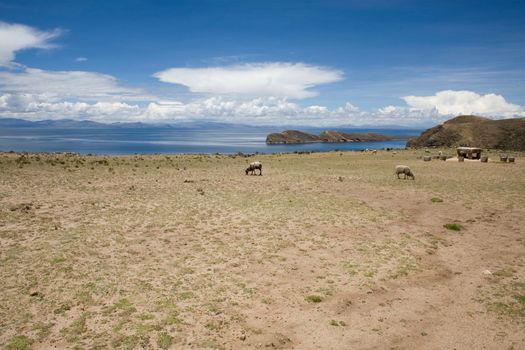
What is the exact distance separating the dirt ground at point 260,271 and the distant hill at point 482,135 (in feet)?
279

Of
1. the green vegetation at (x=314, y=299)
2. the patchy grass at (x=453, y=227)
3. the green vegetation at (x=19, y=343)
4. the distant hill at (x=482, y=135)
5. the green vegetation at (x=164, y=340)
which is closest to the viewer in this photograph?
the green vegetation at (x=19, y=343)

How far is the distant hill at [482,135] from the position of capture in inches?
3876

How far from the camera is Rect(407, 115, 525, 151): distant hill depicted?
98.4m

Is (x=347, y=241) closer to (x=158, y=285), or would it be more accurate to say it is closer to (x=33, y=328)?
(x=158, y=285)

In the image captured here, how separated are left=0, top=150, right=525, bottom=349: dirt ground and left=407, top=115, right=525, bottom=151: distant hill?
8505 centimetres

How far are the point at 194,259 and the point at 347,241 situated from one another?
8.05m

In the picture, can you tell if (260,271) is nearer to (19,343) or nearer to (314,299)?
(314,299)

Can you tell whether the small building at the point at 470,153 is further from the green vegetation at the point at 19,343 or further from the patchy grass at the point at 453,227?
the green vegetation at the point at 19,343

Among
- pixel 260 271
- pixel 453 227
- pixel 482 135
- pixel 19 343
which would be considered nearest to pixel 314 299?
pixel 260 271

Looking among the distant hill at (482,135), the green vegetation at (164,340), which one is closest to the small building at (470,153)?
the distant hill at (482,135)

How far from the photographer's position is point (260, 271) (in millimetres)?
14805

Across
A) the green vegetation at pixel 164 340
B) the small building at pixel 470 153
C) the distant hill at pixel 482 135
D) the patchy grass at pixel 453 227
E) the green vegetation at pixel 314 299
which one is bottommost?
the green vegetation at pixel 164 340

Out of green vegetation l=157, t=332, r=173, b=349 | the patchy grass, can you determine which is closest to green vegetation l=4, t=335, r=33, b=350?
green vegetation l=157, t=332, r=173, b=349

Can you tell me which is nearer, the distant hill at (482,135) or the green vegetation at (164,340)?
the green vegetation at (164,340)
